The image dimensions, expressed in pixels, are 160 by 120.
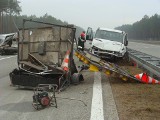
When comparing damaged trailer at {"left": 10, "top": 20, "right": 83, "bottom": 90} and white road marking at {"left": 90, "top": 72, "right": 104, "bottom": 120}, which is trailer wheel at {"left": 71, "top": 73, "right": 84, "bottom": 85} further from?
white road marking at {"left": 90, "top": 72, "right": 104, "bottom": 120}

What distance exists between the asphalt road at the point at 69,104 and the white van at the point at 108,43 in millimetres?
9780

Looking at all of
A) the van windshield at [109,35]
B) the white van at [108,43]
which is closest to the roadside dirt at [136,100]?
the white van at [108,43]

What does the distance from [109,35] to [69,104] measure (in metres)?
14.4

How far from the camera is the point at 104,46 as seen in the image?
69.5ft

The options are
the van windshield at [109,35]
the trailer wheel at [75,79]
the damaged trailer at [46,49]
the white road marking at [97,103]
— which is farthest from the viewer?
the van windshield at [109,35]

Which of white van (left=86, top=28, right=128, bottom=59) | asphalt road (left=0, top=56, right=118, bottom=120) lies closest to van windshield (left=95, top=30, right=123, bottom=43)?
white van (left=86, top=28, right=128, bottom=59)

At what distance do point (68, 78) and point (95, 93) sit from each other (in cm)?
162

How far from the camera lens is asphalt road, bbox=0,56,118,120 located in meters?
7.03

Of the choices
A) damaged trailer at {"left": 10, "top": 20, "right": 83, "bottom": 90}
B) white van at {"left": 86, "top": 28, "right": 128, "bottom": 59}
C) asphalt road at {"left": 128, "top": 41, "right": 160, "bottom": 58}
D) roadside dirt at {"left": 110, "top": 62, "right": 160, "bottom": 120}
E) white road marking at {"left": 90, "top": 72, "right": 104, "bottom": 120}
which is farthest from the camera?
asphalt road at {"left": 128, "top": 41, "right": 160, "bottom": 58}

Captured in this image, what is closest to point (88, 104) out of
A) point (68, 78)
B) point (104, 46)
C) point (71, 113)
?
point (71, 113)

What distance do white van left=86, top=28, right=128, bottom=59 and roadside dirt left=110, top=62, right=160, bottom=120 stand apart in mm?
8696

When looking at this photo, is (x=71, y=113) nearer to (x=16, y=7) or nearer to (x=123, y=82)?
(x=123, y=82)

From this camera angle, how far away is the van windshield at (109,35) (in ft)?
72.6

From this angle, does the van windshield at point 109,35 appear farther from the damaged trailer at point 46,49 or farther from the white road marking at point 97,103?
the white road marking at point 97,103
